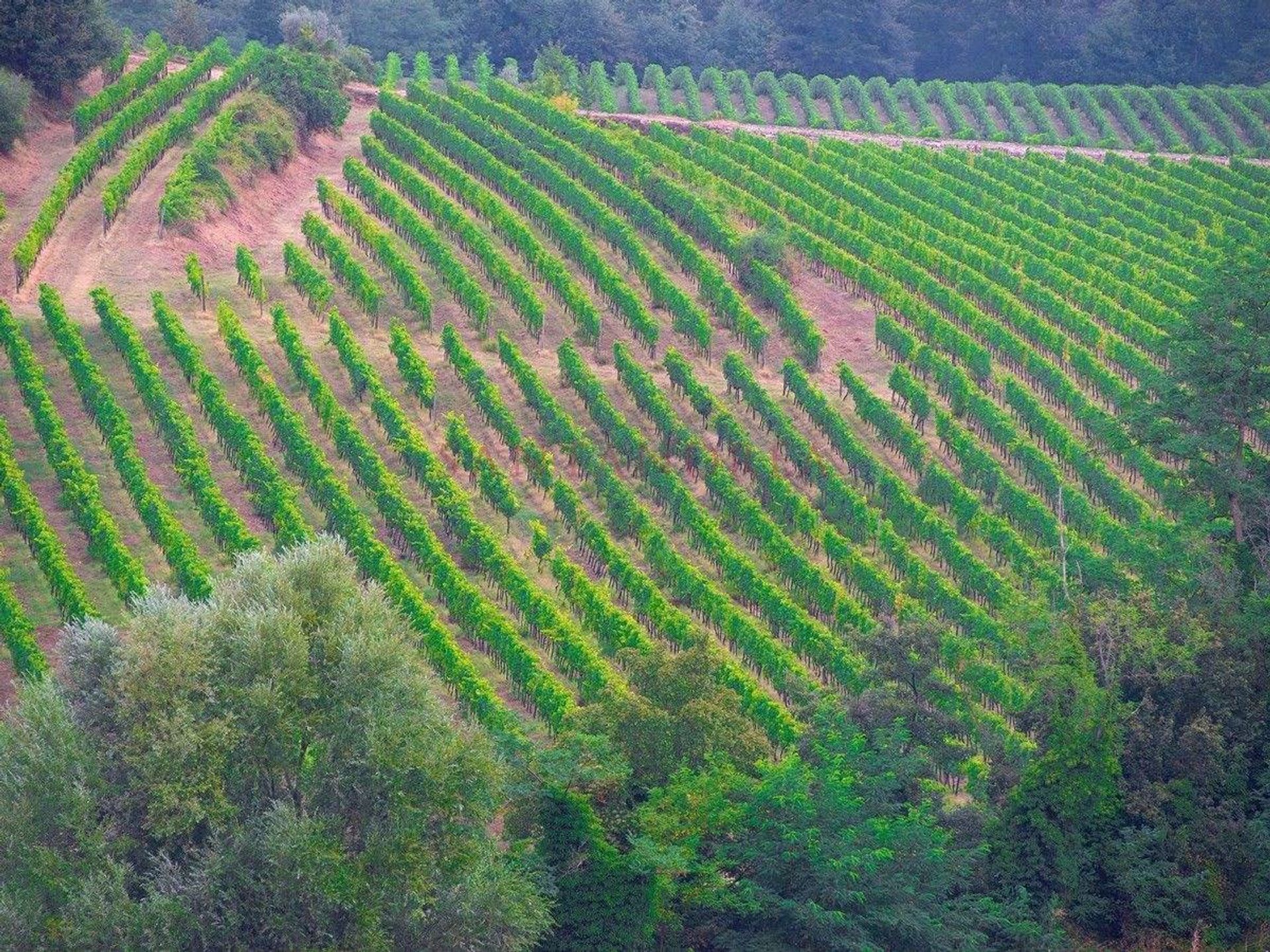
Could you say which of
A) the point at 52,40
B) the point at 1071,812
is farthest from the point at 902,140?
the point at 1071,812

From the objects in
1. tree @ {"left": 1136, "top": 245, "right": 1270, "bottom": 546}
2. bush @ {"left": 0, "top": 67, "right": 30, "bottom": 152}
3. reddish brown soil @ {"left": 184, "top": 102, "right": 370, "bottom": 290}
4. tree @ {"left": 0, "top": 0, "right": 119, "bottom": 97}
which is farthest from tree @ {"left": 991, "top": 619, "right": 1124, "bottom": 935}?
tree @ {"left": 0, "top": 0, "right": 119, "bottom": 97}

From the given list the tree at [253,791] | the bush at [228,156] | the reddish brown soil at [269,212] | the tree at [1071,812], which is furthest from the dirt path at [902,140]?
the tree at [253,791]

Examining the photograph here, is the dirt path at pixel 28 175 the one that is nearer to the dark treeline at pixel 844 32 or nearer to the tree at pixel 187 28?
the tree at pixel 187 28

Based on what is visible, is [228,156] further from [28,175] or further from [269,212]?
[28,175]

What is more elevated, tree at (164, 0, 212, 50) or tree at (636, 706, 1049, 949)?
tree at (164, 0, 212, 50)

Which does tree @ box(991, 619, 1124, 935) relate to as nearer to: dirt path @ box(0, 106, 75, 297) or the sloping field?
the sloping field

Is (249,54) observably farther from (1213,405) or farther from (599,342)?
(1213,405)
